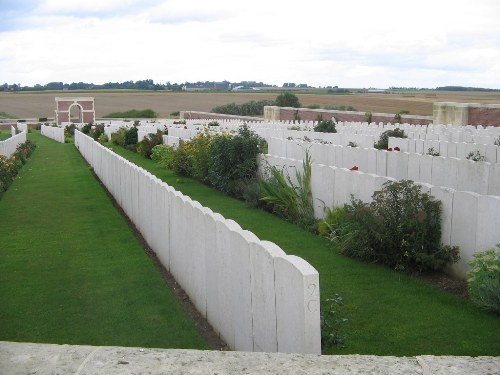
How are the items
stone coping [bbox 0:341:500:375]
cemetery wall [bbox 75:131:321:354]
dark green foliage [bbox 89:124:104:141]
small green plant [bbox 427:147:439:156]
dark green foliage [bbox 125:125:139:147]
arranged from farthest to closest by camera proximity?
1. dark green foliage [bbox 89:124:104:141]
2. dark green foliage [bbox 125:125:139:147]
3. small green plant [bbox 427:147:439:156]
4. cemetery wall [bbox 75:131:321:354]
5. stone coping [bbox 0:341:500:375]

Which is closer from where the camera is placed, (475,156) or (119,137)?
(475,156)

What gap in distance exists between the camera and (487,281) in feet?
18.6

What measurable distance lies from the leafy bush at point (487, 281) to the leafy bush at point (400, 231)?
944 mm

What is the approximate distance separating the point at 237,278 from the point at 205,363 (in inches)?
85.9

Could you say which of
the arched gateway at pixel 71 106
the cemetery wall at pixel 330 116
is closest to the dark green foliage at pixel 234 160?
the cemetery wall at pixel 330 116

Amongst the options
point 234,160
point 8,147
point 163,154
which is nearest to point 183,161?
point 163,154

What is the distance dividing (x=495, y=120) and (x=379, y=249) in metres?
20.3

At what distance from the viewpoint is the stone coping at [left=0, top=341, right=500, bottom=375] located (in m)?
2.79

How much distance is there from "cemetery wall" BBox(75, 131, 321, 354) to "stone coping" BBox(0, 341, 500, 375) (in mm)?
951

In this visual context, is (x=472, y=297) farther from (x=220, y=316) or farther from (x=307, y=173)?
(x=307, y=173)

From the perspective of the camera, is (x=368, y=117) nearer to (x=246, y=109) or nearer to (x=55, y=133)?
(x=55, y=133)

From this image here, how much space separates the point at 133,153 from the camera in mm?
26688

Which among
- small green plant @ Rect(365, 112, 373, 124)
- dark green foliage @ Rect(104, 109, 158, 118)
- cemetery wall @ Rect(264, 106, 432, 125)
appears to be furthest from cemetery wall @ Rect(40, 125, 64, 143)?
dark green foliage @ Rect(104, 109, 158, 118)

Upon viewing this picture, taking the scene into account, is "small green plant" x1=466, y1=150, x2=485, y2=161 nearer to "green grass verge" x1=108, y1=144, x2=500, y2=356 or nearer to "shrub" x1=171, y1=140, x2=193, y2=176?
"green grass verge" x1=108, y1=144, x2=500, y2=356
